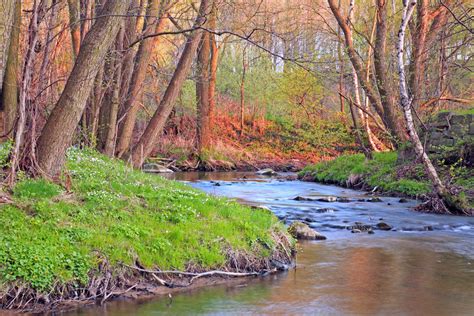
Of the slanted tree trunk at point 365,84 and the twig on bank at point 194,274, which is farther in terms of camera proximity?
the slanted tree trunk at point 365,84

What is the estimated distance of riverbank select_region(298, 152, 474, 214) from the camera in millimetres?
19656

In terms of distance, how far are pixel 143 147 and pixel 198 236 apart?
1150 centimetres

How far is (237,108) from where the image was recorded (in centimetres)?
4416

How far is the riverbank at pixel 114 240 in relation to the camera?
7.22 metres

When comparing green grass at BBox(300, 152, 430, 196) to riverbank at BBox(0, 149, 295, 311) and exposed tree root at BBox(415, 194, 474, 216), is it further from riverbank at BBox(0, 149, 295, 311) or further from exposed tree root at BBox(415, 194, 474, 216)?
riverbank at BBox(0, 149, 295, 311)

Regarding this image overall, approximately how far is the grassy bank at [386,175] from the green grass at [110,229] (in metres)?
9.81

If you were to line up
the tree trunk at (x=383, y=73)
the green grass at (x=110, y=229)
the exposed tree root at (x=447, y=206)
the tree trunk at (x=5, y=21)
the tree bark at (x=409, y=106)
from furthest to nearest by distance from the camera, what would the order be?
the tree trunk at (x=383, y=73) → the exposed tree root at (x=447, y=206) → the tree bark at (x=409, y=106) → the tree trunk at (x=5, y=21) → the green grass at (x=110, y=229)

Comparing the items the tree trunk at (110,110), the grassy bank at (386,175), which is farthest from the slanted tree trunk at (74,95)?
the grassy bank at (386,175)

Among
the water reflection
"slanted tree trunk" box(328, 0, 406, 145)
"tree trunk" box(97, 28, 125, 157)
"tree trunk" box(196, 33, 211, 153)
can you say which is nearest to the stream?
the water reflection

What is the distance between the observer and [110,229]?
857 centimetres

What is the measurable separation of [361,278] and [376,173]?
16.1m

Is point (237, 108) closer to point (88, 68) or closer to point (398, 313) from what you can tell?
point (88, 68)

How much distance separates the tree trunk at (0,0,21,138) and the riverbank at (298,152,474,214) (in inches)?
493

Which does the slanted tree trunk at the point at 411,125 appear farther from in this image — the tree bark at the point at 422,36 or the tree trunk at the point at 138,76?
the tree trunk at the point at 138,76
